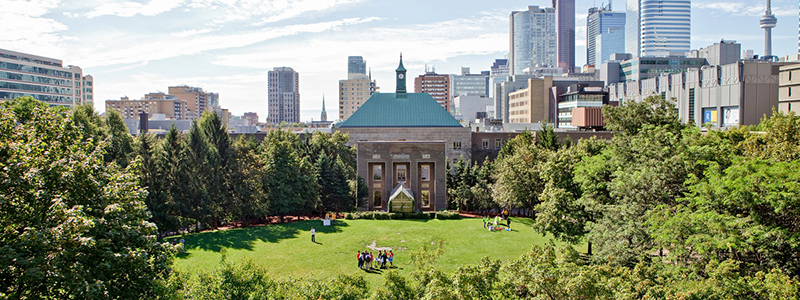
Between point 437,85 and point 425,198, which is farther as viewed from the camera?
point 437,85

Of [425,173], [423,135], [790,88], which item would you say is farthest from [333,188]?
[790,88]

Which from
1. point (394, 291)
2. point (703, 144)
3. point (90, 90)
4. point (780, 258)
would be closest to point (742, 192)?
point (780, 258)

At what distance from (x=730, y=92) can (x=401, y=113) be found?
42.5 m

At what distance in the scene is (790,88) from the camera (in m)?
51.5

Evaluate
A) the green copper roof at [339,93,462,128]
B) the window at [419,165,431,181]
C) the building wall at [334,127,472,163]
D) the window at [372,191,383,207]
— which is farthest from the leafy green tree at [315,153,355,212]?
the green copper roof at [339,93,462,128]

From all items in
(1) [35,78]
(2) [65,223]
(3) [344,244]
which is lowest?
(3) [344,244]

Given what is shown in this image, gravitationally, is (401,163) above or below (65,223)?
below

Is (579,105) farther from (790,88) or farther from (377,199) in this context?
(377,199)

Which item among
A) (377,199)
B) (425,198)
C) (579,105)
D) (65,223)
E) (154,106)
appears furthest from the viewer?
(154,106)

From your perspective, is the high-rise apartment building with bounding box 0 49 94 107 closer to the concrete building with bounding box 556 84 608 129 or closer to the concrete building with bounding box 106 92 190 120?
the concrete building with bounding box 106 92 190 120

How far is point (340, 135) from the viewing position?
69.9 metres

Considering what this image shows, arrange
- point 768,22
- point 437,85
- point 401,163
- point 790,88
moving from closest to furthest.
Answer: point 790,88 < point 401,163 < point 768,22 < point 437,85

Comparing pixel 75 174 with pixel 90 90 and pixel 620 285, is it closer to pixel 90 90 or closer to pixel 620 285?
pixel 620 285

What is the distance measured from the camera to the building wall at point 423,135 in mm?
73812
